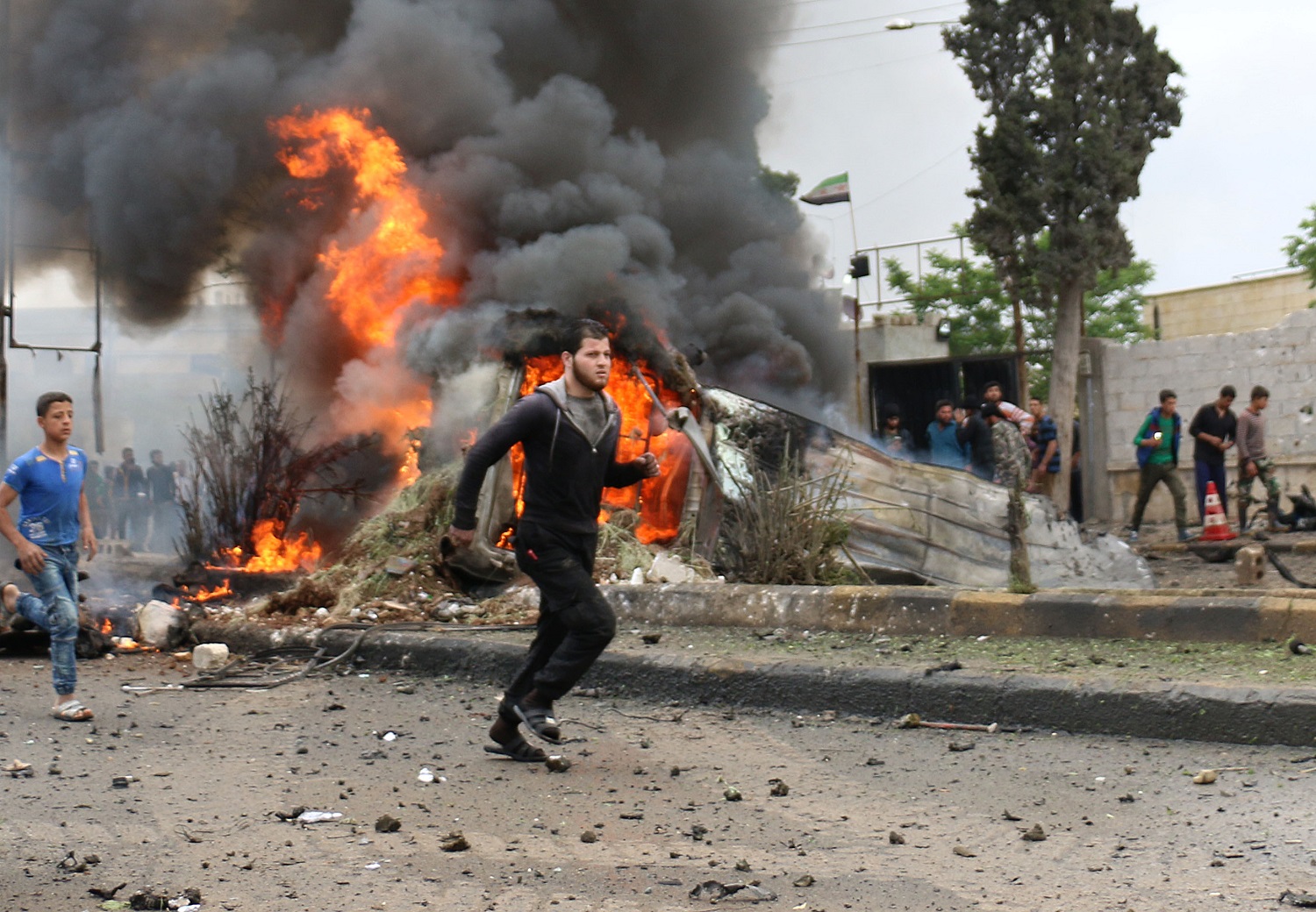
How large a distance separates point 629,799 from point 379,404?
789cm

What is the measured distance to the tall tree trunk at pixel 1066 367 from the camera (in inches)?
616

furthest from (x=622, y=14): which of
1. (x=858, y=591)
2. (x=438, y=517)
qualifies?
(x=858, y=591)

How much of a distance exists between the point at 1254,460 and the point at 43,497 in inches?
A: 463

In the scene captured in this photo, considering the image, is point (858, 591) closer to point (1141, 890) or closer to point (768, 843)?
point (768, 843)

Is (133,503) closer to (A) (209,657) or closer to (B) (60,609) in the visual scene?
(A) (209,657)

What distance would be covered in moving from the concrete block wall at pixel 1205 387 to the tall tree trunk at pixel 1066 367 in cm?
83

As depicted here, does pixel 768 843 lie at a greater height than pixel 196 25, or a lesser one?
lesser

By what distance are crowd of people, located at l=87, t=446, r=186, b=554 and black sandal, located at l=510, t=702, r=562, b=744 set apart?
555 inches

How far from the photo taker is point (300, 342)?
13641 mm

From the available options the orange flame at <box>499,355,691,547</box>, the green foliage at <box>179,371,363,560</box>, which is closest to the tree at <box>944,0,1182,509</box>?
the orange flame at <box>499,355,691,547</box>

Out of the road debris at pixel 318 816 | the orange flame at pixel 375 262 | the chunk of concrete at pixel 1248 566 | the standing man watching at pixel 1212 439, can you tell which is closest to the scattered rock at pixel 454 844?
the road debris at pixel 318 816

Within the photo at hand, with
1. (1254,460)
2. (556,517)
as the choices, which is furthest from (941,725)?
(1254,460)

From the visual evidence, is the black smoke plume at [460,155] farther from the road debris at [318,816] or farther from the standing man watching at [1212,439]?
the road debris at [318,816]

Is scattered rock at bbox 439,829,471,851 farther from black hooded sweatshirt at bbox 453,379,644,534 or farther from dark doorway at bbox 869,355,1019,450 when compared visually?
dark doorway at bbox 869,355,1019,450
